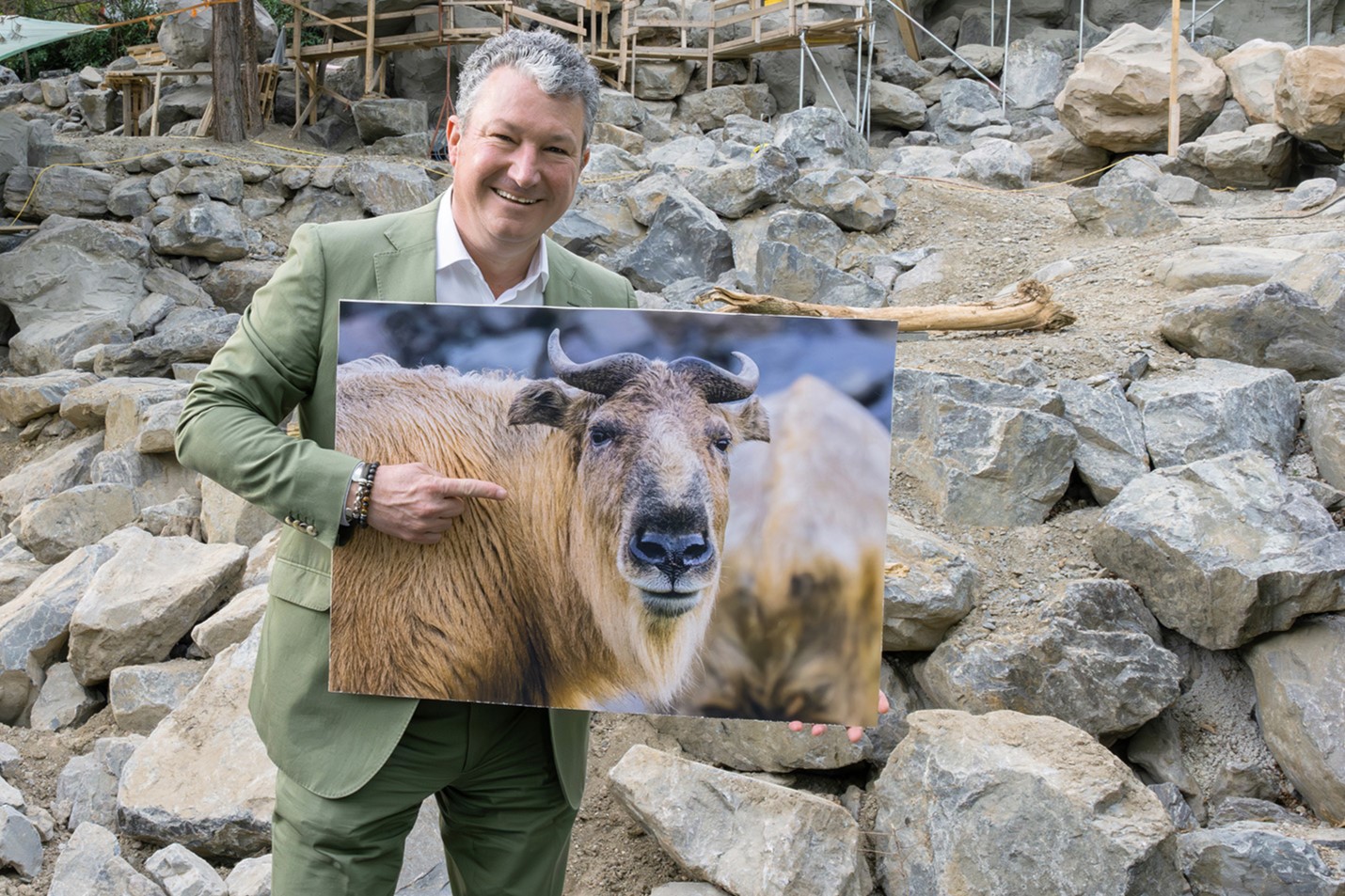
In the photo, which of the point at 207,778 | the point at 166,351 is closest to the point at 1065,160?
the point at 166,351

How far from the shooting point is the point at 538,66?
175 centimetres

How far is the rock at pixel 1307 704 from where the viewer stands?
3.45 metres

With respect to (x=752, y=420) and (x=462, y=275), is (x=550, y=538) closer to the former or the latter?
(x=752, y=420)

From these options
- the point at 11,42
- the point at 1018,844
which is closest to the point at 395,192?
the point at 11,42

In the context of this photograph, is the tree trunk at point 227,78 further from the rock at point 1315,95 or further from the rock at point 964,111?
the rock at point 1315,95

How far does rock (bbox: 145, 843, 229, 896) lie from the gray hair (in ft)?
7.75

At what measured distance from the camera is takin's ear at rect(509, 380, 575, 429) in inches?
68.2

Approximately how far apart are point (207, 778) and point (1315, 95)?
1131cm

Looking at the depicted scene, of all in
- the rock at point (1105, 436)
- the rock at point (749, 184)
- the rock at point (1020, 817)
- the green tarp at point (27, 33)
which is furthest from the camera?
the green tarp at point (27, 33)

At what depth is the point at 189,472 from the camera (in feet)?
20.8

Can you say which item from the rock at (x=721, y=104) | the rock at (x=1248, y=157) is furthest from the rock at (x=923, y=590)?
the rock at (x=721, y=104)

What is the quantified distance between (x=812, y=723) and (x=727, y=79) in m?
19.6

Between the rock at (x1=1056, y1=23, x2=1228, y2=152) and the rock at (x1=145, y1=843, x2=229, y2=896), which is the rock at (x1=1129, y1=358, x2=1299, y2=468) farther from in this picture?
the rock at (x1=1056, y1=23, x2=1228, y2=152)

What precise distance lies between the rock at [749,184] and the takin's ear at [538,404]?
831 centimetres
